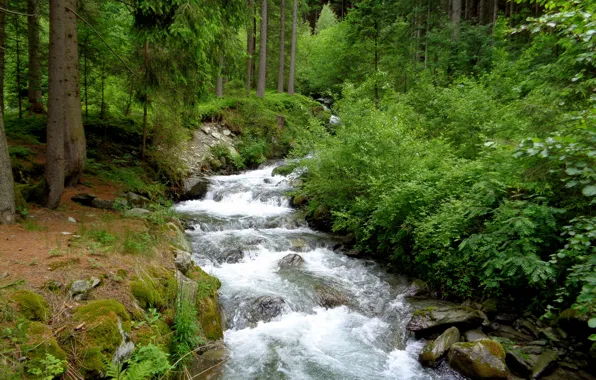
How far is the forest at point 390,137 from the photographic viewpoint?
5660 millimetres

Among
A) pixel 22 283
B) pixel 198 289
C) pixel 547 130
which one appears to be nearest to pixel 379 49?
pixel 547 130

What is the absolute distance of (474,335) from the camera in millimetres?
6133

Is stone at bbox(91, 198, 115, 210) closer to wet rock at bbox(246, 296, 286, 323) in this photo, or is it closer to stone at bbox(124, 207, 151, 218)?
stone at bbox(124, 207, 151, 218)

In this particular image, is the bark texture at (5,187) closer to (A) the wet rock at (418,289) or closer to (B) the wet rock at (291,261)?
(B) the wet rock at (291,261)

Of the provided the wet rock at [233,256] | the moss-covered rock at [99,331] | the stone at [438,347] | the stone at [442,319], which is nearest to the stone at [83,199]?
the wet rock at [233,256]

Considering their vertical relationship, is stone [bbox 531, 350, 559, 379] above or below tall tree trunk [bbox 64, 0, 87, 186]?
below

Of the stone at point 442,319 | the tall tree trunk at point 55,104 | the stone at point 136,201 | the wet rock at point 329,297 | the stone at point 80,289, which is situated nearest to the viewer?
the stone at point 80,289

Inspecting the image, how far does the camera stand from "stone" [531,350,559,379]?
5.25m

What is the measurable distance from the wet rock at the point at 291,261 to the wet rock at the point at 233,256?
106 cm

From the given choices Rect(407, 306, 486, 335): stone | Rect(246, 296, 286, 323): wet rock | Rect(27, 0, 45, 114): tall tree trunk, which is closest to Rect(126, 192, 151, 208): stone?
Rect(246, 296, 286, 323): wet rock

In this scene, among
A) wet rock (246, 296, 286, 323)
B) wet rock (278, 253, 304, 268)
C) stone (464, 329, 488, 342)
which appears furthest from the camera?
wet rock (278, 253, 304, 268)

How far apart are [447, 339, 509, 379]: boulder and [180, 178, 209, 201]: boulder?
1085 cm

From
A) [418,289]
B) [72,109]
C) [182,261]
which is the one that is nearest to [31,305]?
[182,261]

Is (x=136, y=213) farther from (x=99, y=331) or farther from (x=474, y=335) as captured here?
(x=474, y=335)
